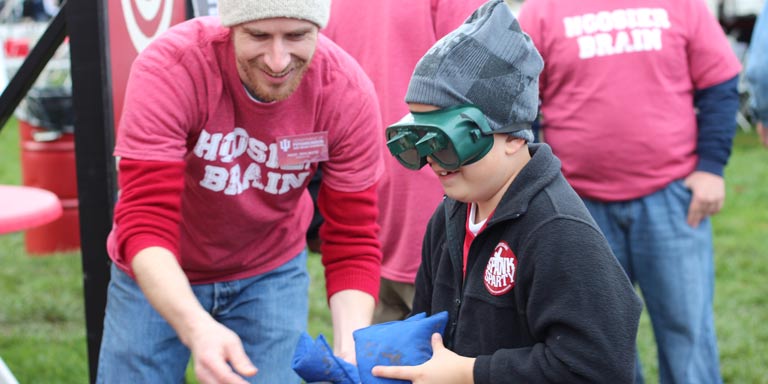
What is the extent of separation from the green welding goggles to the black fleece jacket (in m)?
0.12

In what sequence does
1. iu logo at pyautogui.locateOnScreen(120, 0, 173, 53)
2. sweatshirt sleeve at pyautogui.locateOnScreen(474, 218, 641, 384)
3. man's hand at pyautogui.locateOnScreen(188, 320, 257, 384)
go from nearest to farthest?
1. sweatshirt sleeve at pyautogui.locateOnScreen(474, 218, 641, 384)
2. man's hand at pyautogui.locateOnScreen(188, 320, 257, 384)
3. iu logo at pyautogui.locateOnScreen(120, 0, 173, 53)

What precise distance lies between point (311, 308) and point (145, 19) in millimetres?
2867

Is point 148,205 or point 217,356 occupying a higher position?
point 148,205

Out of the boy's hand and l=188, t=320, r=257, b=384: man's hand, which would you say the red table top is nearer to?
A: l=188, t=320, r=257, b=384: man's hand

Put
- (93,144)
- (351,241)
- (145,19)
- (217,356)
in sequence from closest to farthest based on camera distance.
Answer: (217,356)
(351,241)
(93,144)
(145,19)

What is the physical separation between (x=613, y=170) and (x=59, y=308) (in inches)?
137

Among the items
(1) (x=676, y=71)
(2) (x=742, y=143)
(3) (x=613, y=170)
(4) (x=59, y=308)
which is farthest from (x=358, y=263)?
(2) (x=742, y=143)

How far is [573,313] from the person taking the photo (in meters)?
1.93

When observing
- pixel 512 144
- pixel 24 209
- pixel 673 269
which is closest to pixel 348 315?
pixel 512 144

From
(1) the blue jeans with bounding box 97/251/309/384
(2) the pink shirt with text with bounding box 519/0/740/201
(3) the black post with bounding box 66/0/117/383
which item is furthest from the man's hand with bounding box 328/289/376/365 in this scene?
(2) the pink shirt with text with bounding box 519/0/740/201

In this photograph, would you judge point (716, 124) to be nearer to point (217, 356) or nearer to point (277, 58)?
point (277, 58)

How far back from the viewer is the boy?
194cm

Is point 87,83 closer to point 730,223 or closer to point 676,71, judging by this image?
point 676,71

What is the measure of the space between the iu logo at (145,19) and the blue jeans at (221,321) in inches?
29.9
